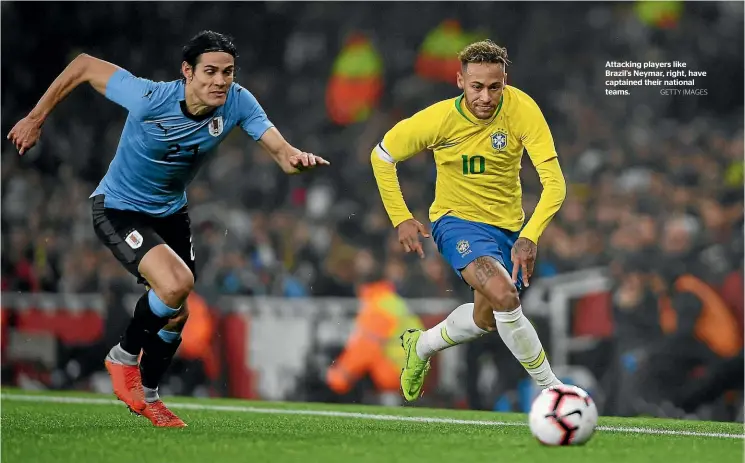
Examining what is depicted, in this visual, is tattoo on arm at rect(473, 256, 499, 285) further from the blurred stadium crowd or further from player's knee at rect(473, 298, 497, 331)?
the blurred stadium crowd

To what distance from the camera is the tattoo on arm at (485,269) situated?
6.52 metres

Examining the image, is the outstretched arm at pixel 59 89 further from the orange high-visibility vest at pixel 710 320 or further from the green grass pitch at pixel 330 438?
the orange high-visibility vest at pixel 710 320

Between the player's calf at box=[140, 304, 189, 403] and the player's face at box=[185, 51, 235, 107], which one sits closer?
the player's face at box=[185, 51, 235, 107]

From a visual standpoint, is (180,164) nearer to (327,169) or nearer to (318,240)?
(318,240)

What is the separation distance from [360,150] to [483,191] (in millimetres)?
6211

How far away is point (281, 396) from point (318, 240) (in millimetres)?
1943

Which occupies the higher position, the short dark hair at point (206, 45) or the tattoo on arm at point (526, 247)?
the short dark hair at point (206, 45)

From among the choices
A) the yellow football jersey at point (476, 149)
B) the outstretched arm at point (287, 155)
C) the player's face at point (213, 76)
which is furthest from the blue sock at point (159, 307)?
the yellow football jersey at point (476, 149)

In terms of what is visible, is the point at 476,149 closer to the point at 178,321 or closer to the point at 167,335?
the point at 178,321

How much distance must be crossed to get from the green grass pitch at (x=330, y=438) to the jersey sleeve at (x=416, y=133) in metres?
1.69

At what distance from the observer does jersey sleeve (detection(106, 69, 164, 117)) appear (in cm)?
656

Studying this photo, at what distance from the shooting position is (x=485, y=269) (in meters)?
6.54

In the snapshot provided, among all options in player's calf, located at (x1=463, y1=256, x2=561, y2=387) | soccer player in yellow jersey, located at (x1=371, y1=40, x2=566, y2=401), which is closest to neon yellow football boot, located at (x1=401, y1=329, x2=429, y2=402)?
soccer player in yellow jersey, located at (x1=371, y1=40, x2=566, y2=401)

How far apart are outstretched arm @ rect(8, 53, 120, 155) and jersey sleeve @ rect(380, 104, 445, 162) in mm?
1725
